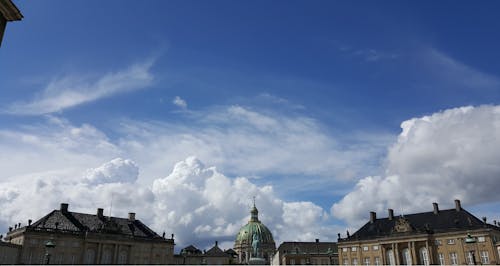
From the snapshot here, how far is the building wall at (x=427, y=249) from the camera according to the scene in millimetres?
59609

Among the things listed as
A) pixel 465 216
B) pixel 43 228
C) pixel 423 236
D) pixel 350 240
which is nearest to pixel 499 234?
pixel 465 216

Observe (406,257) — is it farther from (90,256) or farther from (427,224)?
(90,256)

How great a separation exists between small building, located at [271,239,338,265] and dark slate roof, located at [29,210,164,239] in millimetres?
37514

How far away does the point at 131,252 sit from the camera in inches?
2606

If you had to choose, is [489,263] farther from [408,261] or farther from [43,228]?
[43,228]

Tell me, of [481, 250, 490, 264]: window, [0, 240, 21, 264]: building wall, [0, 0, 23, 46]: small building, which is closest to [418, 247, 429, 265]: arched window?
[481, 250, 490, 264]: window

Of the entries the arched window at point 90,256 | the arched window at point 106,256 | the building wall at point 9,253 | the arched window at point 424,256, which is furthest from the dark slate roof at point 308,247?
the building wall at point 9,253

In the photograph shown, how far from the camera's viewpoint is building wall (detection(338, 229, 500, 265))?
59.6m

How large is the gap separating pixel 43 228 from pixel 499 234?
211ft

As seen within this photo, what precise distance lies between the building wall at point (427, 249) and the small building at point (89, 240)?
31.3 meters

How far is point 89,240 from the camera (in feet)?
202

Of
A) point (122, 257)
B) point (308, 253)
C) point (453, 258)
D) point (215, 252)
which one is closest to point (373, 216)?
point (453, 258)

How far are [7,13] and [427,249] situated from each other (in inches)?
2600

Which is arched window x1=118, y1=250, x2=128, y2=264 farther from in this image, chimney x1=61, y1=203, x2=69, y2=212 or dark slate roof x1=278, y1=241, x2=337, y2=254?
dark slate roof x1=278, y1=241, x2=337, y2=254
